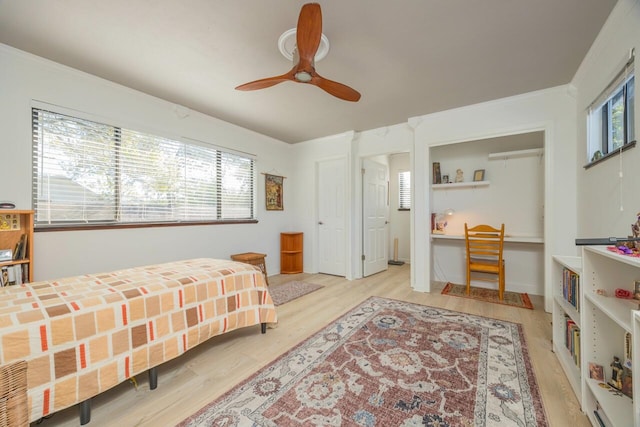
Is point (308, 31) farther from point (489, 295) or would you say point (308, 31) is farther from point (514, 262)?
point (514, 262)

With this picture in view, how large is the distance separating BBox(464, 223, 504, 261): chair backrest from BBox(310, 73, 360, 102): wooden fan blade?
2275mm

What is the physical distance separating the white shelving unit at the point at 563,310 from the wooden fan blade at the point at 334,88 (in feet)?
6.55

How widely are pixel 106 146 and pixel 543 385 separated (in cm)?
416

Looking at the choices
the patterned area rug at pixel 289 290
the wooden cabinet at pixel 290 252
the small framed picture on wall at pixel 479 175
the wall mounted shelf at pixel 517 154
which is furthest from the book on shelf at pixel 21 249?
the wall mounted shelf at pixel 517 154

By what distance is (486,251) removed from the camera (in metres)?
3.45

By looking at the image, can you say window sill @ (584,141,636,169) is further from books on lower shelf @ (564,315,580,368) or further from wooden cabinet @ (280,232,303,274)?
wooden cabinet @ (280,232,303,274)

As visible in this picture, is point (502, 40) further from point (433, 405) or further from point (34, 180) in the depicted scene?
point (34, 180)

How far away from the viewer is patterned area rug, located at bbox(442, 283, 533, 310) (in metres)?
3.14

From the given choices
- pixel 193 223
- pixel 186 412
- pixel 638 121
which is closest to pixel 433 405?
pixel 186 412

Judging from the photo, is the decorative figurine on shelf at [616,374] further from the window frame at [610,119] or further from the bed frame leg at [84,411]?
the bed frame leg at [84,411]

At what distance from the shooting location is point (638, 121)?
1.47m

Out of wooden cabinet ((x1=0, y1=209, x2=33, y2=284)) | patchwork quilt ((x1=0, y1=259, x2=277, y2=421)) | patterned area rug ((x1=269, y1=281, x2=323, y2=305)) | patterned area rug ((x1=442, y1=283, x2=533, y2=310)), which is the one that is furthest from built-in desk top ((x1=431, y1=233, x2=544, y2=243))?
wooden cabinet ((x1=0, y1=209, x2=33, y2=284))

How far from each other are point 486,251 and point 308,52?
128 inches

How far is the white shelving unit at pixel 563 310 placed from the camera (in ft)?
5.69
